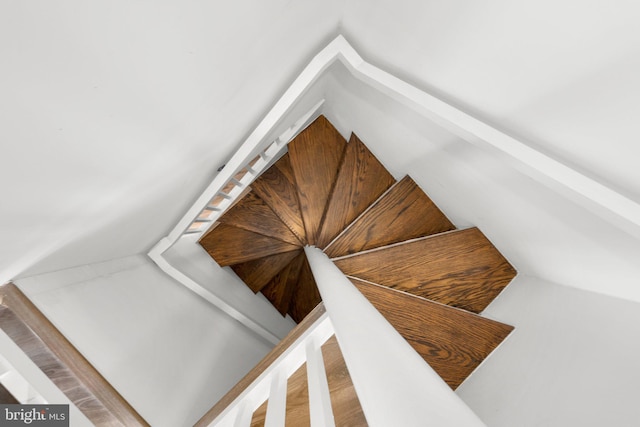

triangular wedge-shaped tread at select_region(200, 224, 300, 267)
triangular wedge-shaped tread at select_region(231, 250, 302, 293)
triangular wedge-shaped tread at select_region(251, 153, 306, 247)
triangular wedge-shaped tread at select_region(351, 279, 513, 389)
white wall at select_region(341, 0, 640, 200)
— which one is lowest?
triangular wedge-shaped tread at select_region(351, 279, 513, 389)

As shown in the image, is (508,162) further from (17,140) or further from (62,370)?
(62,370)

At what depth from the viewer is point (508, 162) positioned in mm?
710

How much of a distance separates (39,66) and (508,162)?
78cm

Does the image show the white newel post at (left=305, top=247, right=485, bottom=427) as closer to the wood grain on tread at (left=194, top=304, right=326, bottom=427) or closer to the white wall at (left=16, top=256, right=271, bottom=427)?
the wood grain on tread at (left=194, top=304, right=326, bottom=427)

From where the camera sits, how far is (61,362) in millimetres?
856

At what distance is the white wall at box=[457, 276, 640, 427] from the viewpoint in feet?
1.67

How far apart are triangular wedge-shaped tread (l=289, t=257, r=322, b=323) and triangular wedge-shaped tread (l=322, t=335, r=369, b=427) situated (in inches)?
68.3

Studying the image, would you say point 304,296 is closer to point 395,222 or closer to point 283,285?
point 283,285

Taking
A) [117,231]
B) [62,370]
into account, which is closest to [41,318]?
[62,370]

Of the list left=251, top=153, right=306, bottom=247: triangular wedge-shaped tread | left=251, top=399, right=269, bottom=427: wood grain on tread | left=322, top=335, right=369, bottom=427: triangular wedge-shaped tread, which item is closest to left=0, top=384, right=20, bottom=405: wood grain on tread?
left=251, top=399, right=269, bottom=427: wood grain on tread

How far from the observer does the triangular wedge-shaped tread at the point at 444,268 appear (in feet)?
5.34

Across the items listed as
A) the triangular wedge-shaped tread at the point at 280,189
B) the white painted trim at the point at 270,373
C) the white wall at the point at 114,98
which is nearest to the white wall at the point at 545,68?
the white wall at the point at 114,98

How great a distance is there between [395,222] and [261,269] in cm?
118

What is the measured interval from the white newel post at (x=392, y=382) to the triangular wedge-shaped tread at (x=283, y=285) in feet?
7.68
